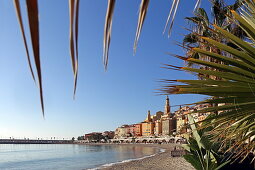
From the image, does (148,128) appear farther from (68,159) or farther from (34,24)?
(34,24)

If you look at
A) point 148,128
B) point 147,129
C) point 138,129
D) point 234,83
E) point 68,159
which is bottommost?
point 138,129

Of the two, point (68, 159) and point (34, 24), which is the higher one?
point (34, 24)

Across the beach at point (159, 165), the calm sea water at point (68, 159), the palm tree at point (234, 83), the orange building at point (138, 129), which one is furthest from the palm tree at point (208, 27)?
the orange building at point (138, 129)

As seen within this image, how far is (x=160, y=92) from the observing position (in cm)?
174

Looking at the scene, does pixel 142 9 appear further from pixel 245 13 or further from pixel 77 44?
pixel 245 13

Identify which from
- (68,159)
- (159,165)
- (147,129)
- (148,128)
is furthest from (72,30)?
(147,129)

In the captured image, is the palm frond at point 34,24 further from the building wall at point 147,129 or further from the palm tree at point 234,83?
the building wall at point 147,129

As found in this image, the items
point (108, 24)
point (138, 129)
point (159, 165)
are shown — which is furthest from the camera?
point (138, 129)

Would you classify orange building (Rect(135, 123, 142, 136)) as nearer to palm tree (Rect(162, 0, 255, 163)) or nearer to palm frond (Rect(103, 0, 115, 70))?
palm tree (Rect(162, 0, 255, 163))

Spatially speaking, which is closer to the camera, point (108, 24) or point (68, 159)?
point (108, 24)

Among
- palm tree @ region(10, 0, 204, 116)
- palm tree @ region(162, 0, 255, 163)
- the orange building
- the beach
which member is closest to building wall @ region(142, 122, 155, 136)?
the orange building

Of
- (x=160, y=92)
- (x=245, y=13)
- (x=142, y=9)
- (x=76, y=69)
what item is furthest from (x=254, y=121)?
(x=76, y=69)

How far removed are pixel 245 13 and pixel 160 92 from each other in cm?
84

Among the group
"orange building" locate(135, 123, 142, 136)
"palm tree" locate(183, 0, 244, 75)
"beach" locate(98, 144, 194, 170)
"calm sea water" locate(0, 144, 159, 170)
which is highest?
"palm tree" locate(183, 0, 244, 75)
